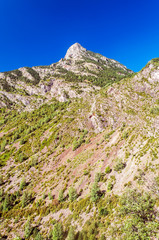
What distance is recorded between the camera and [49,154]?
72.1m

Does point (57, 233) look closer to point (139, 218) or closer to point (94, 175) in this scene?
point (94, 175)

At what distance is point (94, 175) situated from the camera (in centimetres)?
3769

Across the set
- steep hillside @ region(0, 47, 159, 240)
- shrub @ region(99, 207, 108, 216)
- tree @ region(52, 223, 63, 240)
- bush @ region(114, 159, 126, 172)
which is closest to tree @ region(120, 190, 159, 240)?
steep hillside @ region(0, 47, 159, 240)

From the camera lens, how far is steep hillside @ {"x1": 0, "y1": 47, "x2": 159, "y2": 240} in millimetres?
19562

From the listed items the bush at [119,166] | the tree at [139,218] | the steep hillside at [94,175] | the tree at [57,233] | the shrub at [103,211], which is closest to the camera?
the tree at [139,218]

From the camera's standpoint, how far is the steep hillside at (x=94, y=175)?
19562mm

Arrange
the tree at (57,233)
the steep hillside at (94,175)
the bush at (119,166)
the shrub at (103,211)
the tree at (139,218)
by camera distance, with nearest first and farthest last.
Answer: the tree at (139,218) < the steep hillside at (94,175) < the shrub at (103,211) < the tree at (57,233) < the bush at (119,166)

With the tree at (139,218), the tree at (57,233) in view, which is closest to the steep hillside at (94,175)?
the tree at (57,233)

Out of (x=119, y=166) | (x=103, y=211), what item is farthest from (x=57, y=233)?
(x=119, y=166)

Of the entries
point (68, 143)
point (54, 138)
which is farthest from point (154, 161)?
point (54, 138)

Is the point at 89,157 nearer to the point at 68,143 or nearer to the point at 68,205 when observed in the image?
the point at 68,205

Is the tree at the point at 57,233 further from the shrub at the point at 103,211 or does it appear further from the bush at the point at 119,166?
the bush at the point at 119,166

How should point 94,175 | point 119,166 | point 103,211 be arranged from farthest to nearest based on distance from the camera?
point 94,175 < point 119,166 < point 103,211

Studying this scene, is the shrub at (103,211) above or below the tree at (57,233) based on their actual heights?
below
